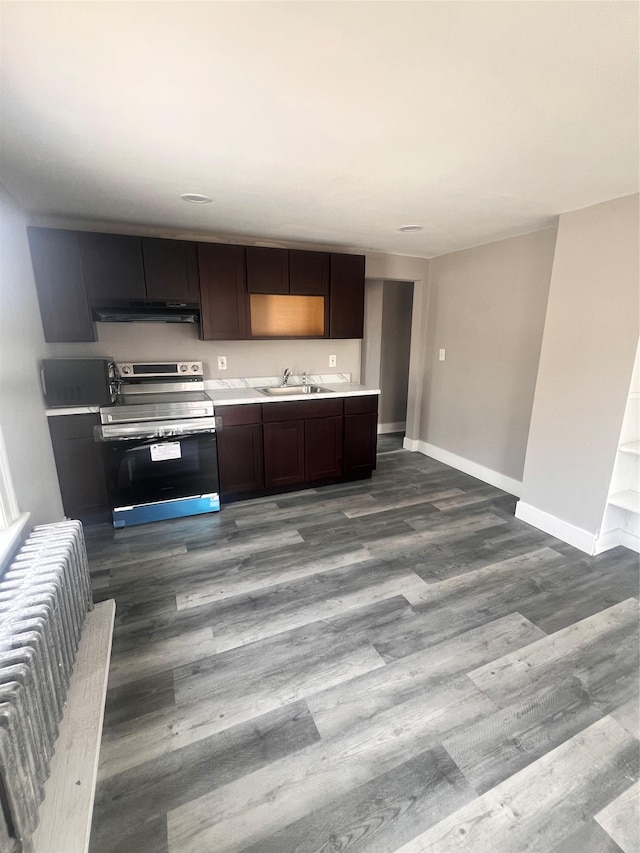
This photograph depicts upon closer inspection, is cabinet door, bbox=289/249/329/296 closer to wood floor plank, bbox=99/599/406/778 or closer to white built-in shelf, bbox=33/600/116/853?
wood floor plank, bbox=99/599/406/778

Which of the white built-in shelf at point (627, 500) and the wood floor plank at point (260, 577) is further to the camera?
the white built-in shelf at point (627, 500)

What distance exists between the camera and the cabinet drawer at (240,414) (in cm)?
309

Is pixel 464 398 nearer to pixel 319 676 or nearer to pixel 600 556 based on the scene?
pixel 600 556

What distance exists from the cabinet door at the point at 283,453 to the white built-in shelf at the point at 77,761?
1.83 metres

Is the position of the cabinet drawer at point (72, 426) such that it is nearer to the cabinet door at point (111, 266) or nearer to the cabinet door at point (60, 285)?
the cabinet door at point (60, 285)

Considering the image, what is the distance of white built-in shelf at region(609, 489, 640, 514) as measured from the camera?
7.79 feet

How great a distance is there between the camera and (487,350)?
3.63 metres

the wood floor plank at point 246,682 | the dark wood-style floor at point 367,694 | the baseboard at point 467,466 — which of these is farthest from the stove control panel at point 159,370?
the baseboard at point 467,466

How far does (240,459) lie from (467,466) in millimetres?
2390

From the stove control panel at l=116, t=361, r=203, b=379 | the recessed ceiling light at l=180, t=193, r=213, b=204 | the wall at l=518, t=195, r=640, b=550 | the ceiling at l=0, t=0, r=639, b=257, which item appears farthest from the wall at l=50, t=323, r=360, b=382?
the wall at l=518, t=195, r=640, b=550

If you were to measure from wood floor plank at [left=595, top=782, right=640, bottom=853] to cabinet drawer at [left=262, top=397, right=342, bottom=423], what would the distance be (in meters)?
2.77

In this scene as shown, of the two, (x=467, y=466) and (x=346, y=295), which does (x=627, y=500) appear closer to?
(x=467, y=466)

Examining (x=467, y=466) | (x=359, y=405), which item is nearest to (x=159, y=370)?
(x=359, y=405)

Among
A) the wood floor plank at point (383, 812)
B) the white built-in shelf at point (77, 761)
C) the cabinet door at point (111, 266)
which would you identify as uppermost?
the cabinet door at point (111, 266)
